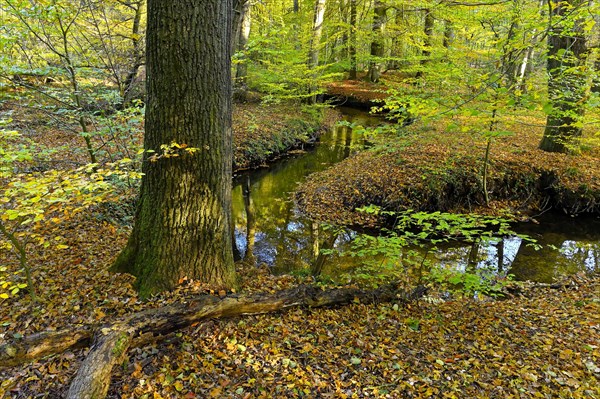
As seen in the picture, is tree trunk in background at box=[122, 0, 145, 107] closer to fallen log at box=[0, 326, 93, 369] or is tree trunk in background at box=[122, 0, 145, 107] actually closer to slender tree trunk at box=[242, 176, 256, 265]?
slender tree trunk at box=[242, 176, 256, 265]

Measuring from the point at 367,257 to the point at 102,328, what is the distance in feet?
16.7

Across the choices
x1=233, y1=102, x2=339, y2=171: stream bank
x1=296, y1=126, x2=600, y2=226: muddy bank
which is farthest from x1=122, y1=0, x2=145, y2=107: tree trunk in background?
x1=296, y1=126, x2=600, y2=226: muddy bank

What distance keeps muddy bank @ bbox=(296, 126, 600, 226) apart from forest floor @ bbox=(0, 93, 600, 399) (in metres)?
4.24

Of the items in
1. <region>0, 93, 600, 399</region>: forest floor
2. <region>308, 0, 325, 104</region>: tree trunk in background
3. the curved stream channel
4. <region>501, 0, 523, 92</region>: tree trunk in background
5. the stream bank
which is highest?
<region>308, 0, 325, 104</region>: tree trunk in background

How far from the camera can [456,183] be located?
9.07 meters

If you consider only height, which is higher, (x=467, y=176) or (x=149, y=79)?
(x=149, y=79)

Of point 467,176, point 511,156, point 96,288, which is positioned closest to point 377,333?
point 96,288

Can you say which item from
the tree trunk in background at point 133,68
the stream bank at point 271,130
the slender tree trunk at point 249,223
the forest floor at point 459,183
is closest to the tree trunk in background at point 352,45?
the stream bank at point 271,130

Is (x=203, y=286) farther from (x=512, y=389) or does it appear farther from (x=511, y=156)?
(x=511, y=156)

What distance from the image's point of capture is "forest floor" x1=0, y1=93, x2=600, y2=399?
9.32 feet

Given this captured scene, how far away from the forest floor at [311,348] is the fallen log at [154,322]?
118mm

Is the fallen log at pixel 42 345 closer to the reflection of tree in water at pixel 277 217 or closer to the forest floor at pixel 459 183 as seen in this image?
the reflection of tree in water at pixel 277 217

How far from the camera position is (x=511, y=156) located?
10.1 m

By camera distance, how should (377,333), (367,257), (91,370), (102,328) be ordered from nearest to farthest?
(91,370), (102,328), (377,333), (367,257)
